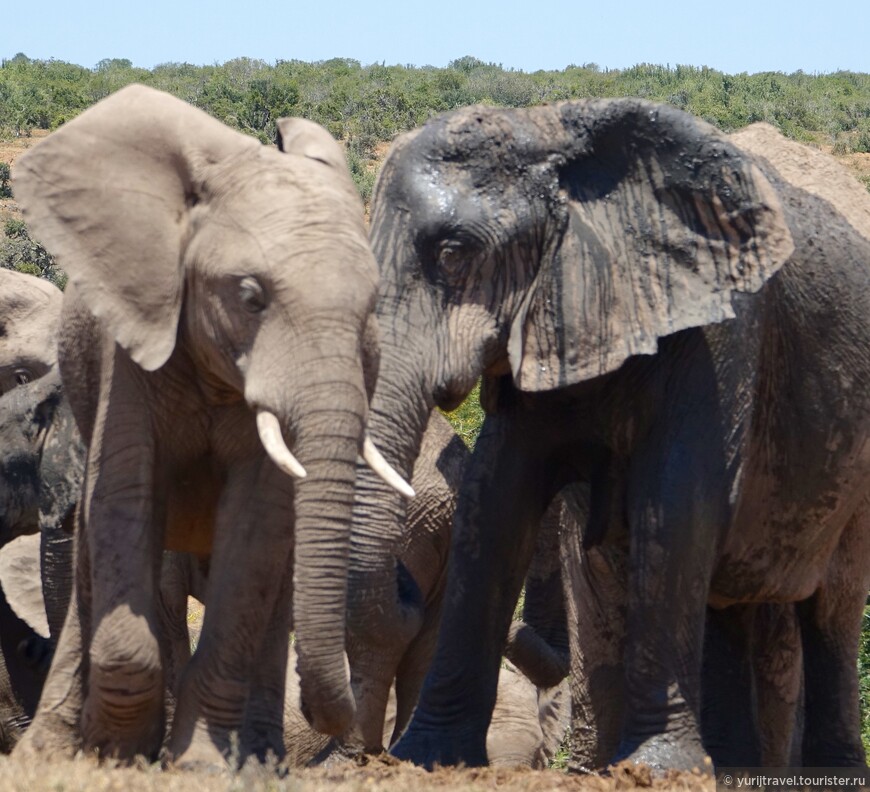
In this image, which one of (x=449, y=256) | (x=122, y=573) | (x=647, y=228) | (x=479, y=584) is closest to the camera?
(x=122, y=573)

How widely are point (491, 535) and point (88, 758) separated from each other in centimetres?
161

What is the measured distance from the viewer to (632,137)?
5.95 metres

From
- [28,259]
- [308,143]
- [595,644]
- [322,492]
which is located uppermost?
[308,143]

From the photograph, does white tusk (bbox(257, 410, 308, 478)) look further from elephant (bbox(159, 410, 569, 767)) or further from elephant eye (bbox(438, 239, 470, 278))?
elephant (bbox(159, 410, 569, 767))

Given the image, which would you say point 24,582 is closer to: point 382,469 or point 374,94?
point 382,469

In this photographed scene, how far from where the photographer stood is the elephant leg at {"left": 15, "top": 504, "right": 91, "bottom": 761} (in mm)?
5277

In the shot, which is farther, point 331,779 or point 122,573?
point 331,779

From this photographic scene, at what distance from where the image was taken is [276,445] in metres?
4.57

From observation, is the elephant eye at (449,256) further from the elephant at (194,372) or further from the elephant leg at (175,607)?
the elephant leg at (175,607)

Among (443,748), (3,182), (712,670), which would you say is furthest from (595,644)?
(3,182)

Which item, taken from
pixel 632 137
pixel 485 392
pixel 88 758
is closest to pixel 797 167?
pixel 632 137

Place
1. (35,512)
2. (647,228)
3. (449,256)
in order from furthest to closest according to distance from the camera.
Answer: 1. (35,512)
2. (647,228)
3. (449,256)

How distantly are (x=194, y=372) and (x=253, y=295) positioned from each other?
0.43 metres

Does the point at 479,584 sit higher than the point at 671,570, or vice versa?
the point at 671,570
